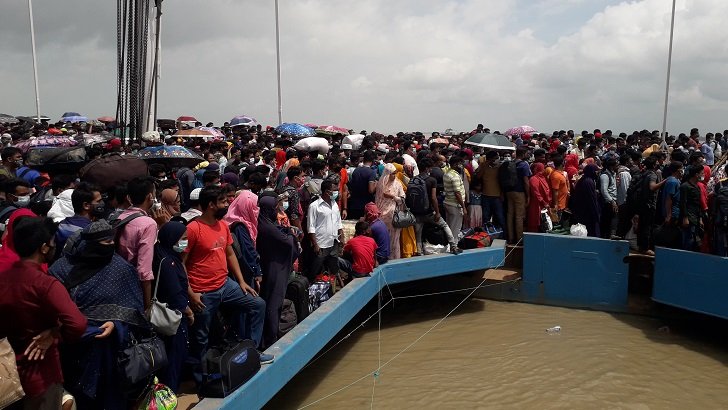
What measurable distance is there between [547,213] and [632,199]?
1263 mm

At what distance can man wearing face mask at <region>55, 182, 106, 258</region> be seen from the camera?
4367 millimetres

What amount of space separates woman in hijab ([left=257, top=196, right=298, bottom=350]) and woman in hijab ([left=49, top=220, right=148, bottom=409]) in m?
1.97

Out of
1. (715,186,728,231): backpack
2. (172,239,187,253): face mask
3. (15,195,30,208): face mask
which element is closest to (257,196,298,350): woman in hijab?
(172,239,187,253): face mask

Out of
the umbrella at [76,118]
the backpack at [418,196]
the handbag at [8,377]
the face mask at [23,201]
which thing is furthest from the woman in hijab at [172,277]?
the umbrella at [76,118]

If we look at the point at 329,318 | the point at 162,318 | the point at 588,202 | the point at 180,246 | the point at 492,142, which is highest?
the point at 492,142

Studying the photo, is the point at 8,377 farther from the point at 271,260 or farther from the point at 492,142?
the point at 492,142

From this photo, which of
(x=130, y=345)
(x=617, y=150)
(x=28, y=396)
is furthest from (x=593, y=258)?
(x=28, y=396)

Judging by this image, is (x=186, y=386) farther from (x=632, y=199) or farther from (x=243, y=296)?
(x=632, y=199)

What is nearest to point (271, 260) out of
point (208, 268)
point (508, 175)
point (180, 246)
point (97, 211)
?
point (208, 268)

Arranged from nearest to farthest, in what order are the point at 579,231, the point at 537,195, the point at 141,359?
the point at 141,359 < the point at 579,231 < the point at 537,195

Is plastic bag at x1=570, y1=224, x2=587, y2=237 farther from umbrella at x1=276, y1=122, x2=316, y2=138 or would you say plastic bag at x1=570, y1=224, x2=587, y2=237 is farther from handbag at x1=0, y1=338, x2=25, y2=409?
umbrella at x1=276, y1=122, x2=316, y2=138

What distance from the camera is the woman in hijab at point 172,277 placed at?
4.16 m

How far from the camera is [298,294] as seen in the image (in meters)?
6.11

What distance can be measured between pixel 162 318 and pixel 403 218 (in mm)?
4500
